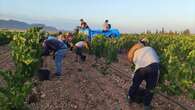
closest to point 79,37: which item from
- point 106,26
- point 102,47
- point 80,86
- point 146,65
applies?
point 106,26

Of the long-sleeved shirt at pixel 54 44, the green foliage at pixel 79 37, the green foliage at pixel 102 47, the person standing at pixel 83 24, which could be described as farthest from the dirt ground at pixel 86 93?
the green foliage at pixel 79 37

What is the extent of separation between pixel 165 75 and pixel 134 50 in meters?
2.46

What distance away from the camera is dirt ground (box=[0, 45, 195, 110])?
455 inches

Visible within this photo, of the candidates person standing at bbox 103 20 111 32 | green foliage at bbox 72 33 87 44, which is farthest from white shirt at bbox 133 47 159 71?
green foliage at bbox 72 33 87 44

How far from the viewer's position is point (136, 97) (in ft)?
38.8

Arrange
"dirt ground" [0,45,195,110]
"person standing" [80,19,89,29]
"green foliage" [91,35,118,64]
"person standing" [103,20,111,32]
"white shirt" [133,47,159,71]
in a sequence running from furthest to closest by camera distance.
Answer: "person standing" [103,20,111,32], "person standing" [80,19,89,29], "green foliage" [91,35,118,64], "dirt ground" [0,45,195,110], "white shirt" [133,47,159,71]

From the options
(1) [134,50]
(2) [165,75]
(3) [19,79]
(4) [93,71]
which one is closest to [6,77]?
(3) [19,79]

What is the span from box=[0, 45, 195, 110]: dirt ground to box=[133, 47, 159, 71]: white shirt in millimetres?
1291

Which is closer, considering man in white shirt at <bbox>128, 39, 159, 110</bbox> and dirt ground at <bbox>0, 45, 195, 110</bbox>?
man in white shirt at <bbox>128, 39, 159, 110</bbox>

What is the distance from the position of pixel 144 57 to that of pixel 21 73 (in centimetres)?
450

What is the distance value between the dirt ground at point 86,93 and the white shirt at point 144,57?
129 cm

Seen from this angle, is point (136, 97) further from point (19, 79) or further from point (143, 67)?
point (19, 79)

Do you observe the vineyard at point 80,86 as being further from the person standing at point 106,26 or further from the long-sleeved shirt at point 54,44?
the person standing at point 106,26

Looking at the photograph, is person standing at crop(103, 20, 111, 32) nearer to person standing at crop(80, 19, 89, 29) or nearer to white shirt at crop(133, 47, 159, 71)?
person standing at crop(80, 19, 89, 29)
